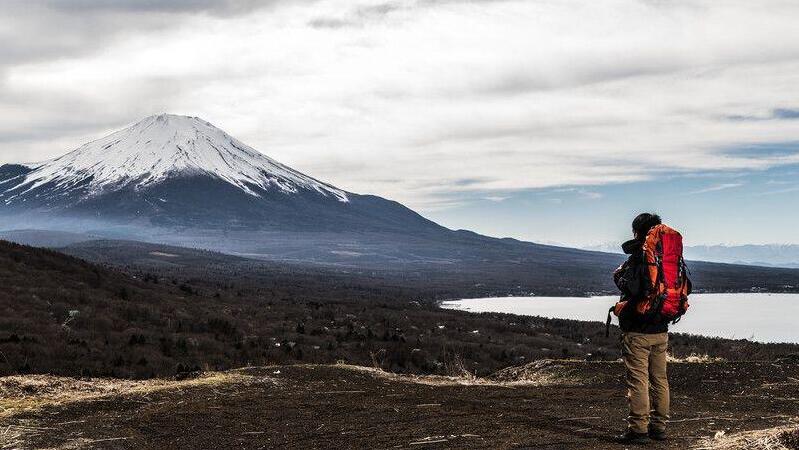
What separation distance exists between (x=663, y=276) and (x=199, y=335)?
88.3 feet

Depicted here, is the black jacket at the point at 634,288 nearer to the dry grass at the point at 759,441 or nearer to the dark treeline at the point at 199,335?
the dry grass at the point at 759,441

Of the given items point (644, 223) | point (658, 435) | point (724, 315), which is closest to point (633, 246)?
point (644, 223)

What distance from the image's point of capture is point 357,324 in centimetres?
4659

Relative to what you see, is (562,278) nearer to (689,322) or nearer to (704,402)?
(689,322)

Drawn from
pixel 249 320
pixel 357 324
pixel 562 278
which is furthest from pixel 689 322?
pixel 562 278

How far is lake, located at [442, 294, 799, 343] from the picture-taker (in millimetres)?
65750

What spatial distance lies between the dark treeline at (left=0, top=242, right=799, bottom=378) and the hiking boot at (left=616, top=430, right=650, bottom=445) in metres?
7.86

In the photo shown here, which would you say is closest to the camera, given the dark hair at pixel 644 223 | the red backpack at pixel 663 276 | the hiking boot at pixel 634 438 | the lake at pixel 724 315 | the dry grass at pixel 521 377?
the hiking boot at pixel 634 438

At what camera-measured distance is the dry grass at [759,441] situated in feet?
24.8

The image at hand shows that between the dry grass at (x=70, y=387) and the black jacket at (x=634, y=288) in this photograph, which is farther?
the dry grass at (x=70, y=387)

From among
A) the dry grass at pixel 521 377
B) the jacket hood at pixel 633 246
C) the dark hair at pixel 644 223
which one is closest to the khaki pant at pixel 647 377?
the jacket hood at pixel 633 246

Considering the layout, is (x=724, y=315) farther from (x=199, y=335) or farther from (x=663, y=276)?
(x=663, y=276)

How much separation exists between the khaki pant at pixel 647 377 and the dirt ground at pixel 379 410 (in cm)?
37

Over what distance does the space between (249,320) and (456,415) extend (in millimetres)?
32507
